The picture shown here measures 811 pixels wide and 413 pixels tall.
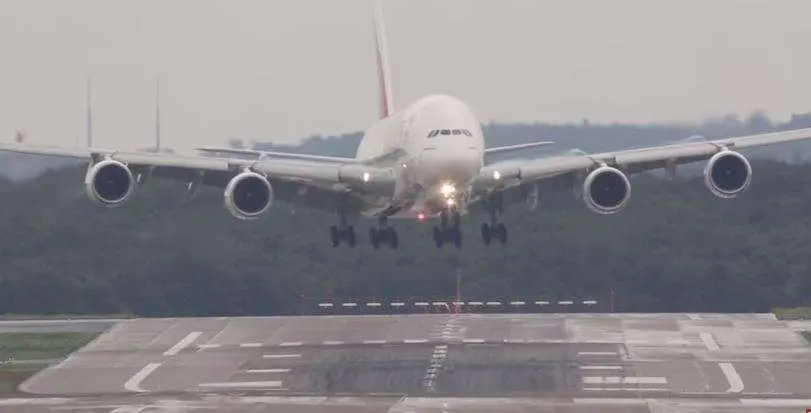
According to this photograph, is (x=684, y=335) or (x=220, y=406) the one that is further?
(x=684, y=335)

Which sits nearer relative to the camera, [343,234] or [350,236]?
[350,236]

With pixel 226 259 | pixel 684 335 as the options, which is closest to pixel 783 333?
pixel 684 335

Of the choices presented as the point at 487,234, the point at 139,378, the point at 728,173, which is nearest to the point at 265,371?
the point at 139,378

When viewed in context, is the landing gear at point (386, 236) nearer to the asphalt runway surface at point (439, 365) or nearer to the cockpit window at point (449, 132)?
the asphalt runway surface at point (439, 365)

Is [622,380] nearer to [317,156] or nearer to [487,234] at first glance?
[487,234]

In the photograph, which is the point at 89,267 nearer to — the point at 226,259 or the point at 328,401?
the point at 226,259

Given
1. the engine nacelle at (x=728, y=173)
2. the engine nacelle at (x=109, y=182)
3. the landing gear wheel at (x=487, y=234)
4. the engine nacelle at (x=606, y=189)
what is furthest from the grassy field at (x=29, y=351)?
the engine nacelle at (x=728, y=173)
